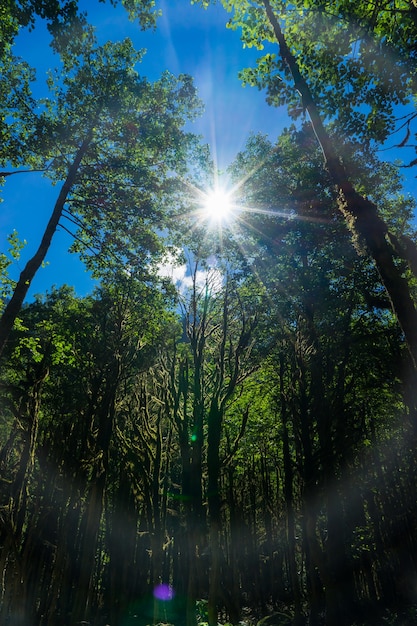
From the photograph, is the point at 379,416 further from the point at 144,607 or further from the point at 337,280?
the point at 144,607

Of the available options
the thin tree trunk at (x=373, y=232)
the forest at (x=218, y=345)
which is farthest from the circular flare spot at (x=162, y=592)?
the thin tree trunk at (x=373, y=232)

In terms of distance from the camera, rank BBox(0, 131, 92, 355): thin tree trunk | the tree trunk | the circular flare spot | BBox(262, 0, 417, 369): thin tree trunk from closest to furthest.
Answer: BBox(262, 0, 417, 369): thin tree trunk < the tree trunk < the circular flare spot < BBox(0, 131, 92, 355): thin tree trunk

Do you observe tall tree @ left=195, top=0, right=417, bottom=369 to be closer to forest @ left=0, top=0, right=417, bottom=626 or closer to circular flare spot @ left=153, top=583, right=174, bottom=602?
forest @ left=0, top=0, right=417, bottom=626

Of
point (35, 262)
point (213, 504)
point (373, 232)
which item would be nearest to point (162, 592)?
point (213, 504)

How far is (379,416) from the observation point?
16.2 metres

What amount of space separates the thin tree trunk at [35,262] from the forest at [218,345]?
7 centimetres

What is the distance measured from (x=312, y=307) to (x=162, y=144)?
782cm

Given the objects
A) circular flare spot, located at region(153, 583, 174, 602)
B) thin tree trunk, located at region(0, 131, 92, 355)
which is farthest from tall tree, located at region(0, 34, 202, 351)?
circular flare spot, located at region(153, 583, 174, 602)

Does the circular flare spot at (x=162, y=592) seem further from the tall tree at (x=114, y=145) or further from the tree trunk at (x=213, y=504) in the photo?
the tall tree at (x=114, y=145)

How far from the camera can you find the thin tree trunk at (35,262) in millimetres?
8491

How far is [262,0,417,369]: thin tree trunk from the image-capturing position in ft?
14.8

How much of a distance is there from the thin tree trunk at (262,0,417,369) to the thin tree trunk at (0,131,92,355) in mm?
7211

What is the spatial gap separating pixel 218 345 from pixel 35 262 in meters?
6.22

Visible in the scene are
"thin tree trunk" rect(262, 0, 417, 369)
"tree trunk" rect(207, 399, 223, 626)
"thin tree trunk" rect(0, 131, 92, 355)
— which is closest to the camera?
"thin tree trunk" rect(262, 0, 417, 369)
